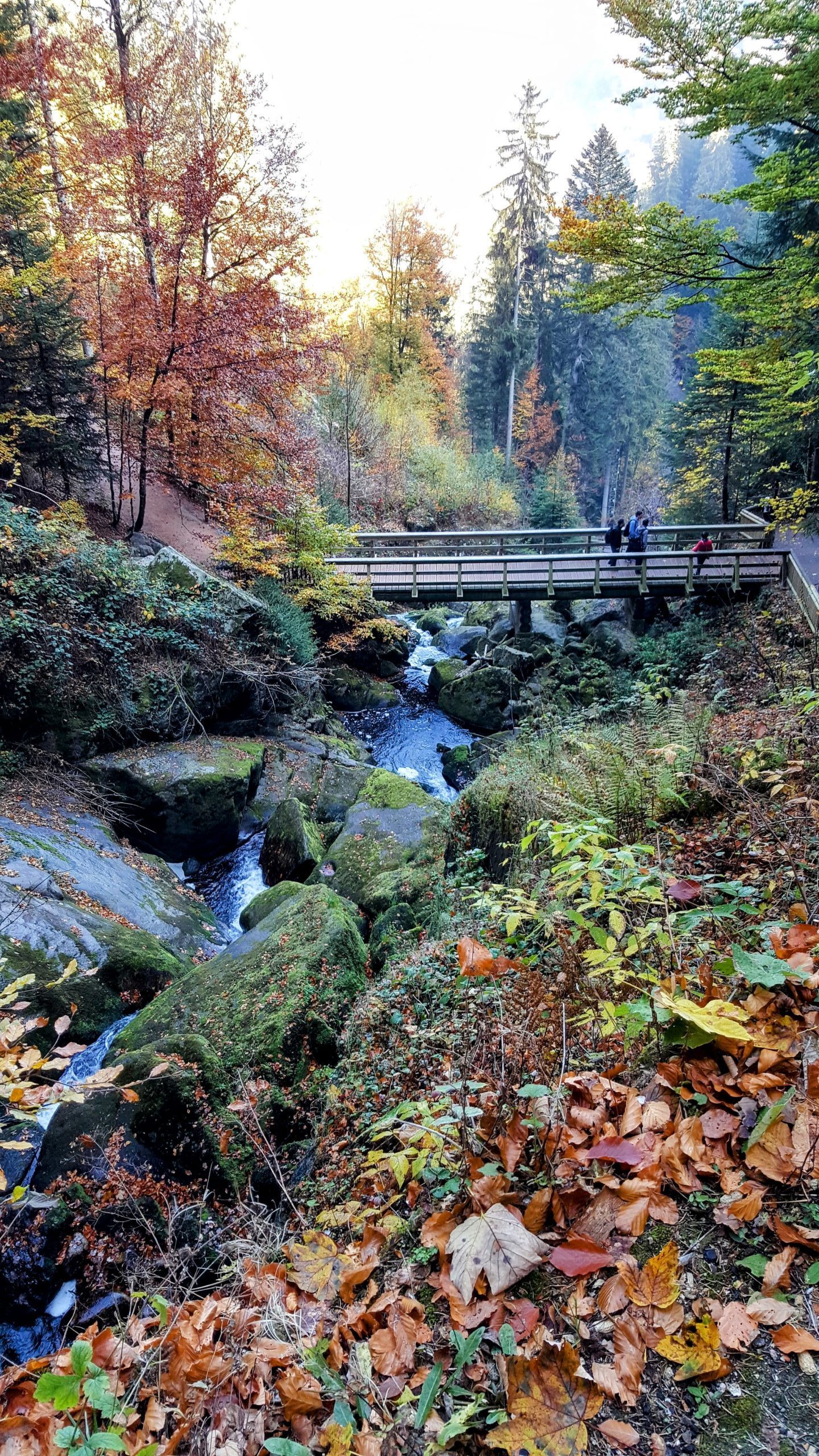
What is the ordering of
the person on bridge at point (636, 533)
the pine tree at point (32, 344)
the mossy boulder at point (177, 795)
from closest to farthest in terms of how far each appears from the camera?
the mossy boulder at point (177, 795) → the pine tree at point (32, 344) → the person on bridge at point (636, 533)

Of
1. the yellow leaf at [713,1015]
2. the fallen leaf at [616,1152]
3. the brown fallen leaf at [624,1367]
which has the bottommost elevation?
the brown fallen leaf at [624,1367]

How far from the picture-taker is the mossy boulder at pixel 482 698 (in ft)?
50.2

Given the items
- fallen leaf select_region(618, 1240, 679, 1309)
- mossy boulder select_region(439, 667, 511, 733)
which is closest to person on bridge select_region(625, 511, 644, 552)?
mossy boulder select_region(439, 667, 511, 733)

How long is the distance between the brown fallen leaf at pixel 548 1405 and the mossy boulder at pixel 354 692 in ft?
47.3

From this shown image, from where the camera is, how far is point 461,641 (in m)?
19.6

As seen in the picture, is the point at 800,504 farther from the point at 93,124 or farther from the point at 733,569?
the point at 93,124

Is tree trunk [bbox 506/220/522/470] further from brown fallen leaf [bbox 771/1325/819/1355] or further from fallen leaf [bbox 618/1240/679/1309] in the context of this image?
brown fallen leaf [bbox 771/1325/819/1355]

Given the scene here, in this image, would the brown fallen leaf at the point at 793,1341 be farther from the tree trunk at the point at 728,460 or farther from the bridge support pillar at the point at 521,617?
the tree trunk at the point at 728,460

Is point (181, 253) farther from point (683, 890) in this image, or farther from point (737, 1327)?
point (737, 1327)

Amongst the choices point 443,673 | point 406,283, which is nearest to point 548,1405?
point 443,673

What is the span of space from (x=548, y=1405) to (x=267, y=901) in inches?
235

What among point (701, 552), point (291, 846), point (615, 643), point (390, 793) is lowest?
point (291, 846)

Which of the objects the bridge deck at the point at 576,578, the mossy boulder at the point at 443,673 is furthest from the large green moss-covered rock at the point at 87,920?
the mossy boulder at the point at 443,673

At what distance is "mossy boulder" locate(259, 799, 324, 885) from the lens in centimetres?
829
